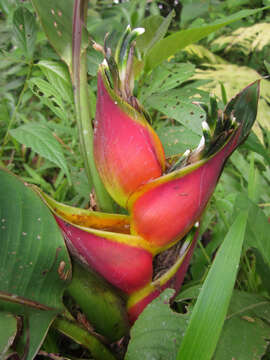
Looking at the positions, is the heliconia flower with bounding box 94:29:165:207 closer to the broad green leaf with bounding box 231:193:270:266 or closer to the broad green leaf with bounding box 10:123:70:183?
the broad green leaf with bounding box 10:123:70:183

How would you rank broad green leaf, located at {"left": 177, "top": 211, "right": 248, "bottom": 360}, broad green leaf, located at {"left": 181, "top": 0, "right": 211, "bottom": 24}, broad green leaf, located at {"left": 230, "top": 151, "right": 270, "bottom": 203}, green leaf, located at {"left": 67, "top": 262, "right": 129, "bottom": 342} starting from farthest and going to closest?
broad green leaf, located at {"left": 181, "top": 0, "right": 211, "bottom": 24} < broad green leaf, located at {"left": 230, "top": 151, "right": 270, "bottom": 203} < green leaf, located at {"left": 67, "top": 262, "right": 129, "bottom": 342} < broad green leaf, located at {"left": 177, "top": 211, "right": 248, "bottom": 360}


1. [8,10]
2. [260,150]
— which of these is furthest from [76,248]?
[8,10]

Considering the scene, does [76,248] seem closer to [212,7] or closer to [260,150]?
[260,150]

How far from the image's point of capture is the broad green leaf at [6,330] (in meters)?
0.37

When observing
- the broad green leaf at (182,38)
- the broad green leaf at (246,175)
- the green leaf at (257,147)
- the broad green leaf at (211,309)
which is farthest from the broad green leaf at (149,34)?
the broad green leaf at (246,175)

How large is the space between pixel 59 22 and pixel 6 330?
465mm

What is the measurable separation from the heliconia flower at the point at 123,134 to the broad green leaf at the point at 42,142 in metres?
0.11

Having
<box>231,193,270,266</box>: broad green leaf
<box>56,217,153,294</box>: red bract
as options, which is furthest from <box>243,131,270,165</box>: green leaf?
<box>56,217,153,294</box>: red bract

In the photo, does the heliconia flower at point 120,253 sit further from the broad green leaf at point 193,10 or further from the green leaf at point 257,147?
the broad green leaf at point 193,10

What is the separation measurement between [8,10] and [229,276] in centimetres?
67

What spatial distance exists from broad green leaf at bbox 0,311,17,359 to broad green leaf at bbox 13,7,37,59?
45 centimetres

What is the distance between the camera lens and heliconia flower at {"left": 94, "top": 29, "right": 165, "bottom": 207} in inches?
16.4

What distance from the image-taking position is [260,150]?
24.7 inches

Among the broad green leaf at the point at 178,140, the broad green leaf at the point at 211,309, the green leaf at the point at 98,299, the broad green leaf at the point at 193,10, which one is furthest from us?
the broad green leaf at the point at 193,10
